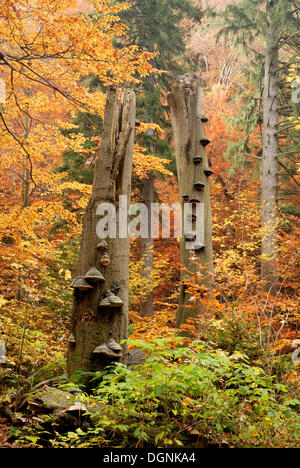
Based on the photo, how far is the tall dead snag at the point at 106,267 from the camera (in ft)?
12.4

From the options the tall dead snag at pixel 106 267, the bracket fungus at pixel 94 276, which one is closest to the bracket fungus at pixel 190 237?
the tall dead snag at pixel 106 267

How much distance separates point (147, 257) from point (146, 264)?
0.25 metres

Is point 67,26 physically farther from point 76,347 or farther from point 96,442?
point 96,442

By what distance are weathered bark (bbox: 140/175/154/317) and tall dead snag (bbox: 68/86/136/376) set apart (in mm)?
6579

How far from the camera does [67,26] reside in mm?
5688

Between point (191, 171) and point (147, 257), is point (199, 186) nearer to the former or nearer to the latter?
point (191, 171)

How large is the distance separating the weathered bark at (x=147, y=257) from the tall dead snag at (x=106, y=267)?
6.58m

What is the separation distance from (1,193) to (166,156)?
6.39m

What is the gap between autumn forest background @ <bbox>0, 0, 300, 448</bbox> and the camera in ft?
9.37

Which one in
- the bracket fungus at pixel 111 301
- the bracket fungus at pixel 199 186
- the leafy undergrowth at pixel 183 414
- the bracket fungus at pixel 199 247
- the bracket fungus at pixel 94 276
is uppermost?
the bracket fungus at pixel 199 186

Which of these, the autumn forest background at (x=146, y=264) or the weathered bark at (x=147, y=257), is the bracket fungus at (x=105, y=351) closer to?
the autumn forest background at (x=146, y=264)

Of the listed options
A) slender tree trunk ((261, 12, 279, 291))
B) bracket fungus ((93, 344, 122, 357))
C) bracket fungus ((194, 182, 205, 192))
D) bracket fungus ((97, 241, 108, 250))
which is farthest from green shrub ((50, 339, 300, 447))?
slender tree trunk ((261, 12, 279, 291))

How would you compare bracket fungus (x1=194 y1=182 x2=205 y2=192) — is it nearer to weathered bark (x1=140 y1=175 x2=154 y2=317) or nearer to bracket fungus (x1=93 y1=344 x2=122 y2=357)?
bracket fungus (x1=93 y1=344 x2=122 y2=357)
